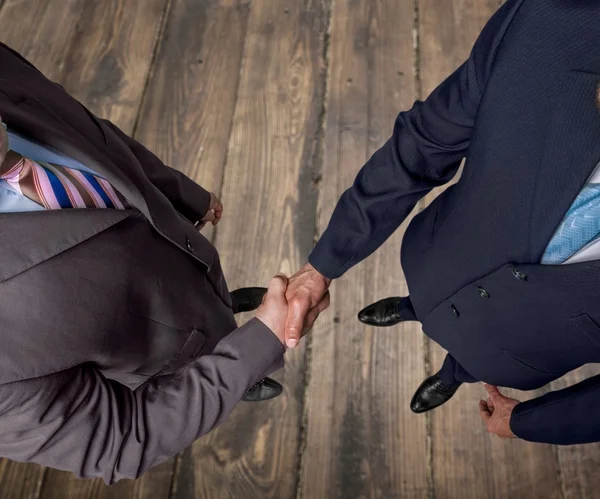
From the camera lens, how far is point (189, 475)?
5.32ft

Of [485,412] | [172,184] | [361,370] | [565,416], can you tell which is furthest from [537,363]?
[172,184]

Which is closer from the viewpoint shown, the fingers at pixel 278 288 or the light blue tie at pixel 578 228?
the light blue tie at pixel 578 228

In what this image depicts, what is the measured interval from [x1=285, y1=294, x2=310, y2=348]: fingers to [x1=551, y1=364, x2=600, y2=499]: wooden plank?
3.28ft

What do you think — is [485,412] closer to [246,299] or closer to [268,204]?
[246,299]

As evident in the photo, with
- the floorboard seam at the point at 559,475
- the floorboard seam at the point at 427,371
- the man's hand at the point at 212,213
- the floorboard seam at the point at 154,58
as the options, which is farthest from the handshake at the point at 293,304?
the floorboard seam at the point at 154,58

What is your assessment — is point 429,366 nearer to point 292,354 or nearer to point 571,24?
point 292,354

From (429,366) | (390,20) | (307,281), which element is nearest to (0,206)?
(307,281)

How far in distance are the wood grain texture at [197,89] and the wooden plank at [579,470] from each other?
4.29 feet

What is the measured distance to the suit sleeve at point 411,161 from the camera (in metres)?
0.85

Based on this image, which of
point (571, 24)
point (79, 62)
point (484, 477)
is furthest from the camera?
point (79, 62)

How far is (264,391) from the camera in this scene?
1.63m

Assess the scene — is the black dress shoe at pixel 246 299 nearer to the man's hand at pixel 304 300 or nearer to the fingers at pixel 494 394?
the man's hand at pixel 304 300

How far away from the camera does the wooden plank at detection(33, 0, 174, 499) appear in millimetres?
2162

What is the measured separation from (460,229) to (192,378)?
1.82 feet
